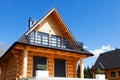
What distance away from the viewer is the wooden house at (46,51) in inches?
666

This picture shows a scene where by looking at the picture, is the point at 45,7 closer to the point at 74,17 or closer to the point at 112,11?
the point at 74,17

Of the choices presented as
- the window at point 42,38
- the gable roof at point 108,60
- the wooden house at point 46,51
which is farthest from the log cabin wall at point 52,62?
the gable roof at point 108,60

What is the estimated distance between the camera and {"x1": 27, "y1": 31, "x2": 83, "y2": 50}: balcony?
17891 mm

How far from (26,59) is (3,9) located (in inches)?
319

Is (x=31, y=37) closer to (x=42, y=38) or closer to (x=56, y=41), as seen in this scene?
(x=42, y=38)

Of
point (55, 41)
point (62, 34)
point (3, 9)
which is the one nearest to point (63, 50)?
point (55, 41)

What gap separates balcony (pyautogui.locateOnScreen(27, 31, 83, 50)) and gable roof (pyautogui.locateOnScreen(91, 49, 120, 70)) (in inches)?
746

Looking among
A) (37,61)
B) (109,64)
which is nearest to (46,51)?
(37,61)

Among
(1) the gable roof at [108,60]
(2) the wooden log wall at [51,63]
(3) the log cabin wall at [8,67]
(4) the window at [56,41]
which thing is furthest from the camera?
(1) the gable roof at [108,60]

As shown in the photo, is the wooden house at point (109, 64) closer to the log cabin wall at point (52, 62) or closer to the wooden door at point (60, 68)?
the log cabin wall at point (52, 62)

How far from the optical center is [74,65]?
20.3 metres

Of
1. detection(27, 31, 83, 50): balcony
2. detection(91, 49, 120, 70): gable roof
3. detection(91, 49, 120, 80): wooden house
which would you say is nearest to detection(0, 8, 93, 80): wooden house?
detection(27, 31, 83, 50): balcony

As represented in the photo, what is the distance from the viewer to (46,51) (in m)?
17.6

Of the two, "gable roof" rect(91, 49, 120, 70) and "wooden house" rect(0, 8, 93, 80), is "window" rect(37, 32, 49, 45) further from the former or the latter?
"gable roof" rect(91, 49, 120, 70)
